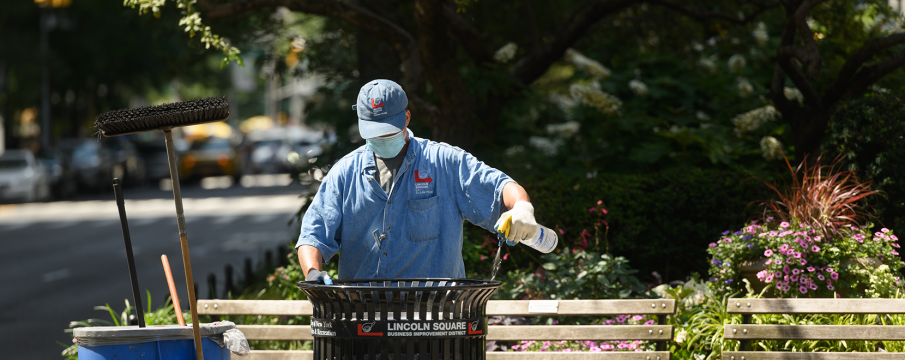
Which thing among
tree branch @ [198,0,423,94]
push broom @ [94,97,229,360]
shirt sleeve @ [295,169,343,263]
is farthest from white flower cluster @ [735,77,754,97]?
push broom @ [94,97,229,360]

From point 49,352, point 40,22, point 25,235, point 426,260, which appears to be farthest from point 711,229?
point 40,22

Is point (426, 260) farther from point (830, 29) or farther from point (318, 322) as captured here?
point (830, 29)

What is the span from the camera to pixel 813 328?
478 cm

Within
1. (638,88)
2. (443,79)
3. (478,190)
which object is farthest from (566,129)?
(478,190)

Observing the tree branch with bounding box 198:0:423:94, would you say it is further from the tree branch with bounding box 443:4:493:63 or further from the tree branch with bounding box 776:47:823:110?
the tree branch with bounding box 776:47:823:110

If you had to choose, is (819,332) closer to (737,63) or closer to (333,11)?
(333,11)

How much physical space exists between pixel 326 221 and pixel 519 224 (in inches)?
35.1

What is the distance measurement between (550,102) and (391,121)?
25.8 ft

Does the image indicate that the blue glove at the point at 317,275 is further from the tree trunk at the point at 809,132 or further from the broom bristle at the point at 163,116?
the tree trunk at the point at 809,132

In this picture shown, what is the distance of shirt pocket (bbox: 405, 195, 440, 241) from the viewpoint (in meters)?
3.51

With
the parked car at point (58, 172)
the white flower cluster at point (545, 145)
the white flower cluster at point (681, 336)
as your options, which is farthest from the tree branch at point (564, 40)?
the parked car at point (58, 172)

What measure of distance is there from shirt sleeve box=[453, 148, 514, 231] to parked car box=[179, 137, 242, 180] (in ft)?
98.2

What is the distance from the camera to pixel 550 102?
11078mm

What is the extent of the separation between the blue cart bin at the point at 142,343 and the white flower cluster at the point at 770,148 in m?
5.17
